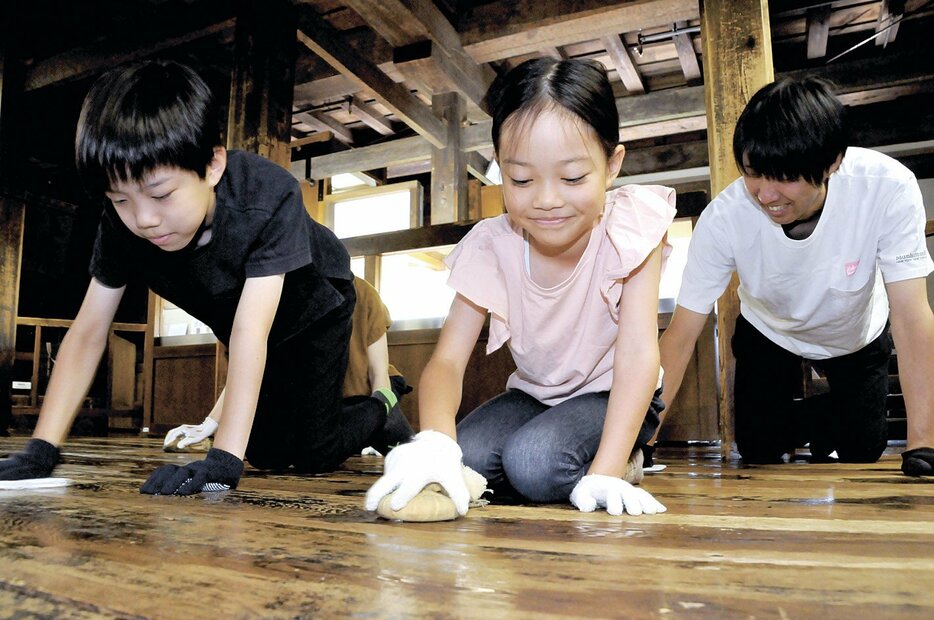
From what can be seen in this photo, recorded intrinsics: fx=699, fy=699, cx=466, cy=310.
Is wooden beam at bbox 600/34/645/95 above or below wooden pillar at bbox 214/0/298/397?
above

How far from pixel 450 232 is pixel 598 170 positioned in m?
2.70

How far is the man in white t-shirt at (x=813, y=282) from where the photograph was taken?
1.67 m

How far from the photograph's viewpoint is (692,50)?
4.47 m

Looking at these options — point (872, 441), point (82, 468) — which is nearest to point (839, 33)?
point (872, 441)

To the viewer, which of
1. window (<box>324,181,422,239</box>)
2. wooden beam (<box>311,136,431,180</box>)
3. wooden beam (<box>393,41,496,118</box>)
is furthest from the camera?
window (<box>324,181,422,239</box>)

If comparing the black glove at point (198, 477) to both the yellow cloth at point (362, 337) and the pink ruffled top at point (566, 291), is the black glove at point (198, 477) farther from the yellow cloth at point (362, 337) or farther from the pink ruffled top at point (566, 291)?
the yellow cloth at point (362, 337)

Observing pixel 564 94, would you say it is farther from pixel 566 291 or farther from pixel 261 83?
pixel 261 83

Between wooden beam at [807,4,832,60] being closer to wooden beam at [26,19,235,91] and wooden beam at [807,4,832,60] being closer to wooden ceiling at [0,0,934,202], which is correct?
wooden ceiling at [0,0,934,202]

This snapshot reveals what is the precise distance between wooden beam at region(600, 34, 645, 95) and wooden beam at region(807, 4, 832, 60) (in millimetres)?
1083

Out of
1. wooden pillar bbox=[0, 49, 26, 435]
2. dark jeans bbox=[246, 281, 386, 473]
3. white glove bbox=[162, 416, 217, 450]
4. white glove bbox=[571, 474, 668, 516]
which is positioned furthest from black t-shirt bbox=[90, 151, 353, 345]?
wooden pillar bbox=[0, 49, 26, 435]

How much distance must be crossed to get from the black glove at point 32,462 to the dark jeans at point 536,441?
2.84 feet

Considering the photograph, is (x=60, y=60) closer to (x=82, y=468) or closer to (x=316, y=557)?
(x=82, y=468)

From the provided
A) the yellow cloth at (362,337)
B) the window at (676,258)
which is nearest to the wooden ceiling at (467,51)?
the window at (676,258)

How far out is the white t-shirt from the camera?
5.78 ft
